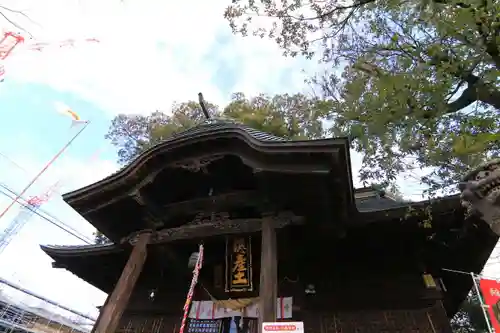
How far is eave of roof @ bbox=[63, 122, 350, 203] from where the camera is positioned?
6.00 metres

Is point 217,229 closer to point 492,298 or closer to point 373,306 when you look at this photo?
point 373,306

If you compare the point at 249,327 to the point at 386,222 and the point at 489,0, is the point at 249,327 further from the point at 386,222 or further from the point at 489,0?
the point at 489,0

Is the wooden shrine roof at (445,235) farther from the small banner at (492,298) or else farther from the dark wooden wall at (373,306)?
the small banner at (492,298)

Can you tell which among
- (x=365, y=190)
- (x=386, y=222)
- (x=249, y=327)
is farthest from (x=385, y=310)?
(x=365, y=190)

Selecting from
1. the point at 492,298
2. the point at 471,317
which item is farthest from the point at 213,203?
the point at 471,317

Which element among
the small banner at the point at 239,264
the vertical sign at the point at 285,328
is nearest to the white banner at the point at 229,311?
the small banner at the point at 239,264

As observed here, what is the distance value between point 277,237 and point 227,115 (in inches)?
395

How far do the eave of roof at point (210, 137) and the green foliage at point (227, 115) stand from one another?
8.68 m

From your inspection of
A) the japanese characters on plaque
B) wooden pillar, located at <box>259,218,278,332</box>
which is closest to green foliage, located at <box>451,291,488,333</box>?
the japanese characters on plaque

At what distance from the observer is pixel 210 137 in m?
6.90

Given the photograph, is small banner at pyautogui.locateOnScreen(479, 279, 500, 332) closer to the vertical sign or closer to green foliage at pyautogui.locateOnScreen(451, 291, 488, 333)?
the vertical sign

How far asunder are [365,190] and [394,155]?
188 inches

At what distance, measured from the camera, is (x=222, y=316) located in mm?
7848

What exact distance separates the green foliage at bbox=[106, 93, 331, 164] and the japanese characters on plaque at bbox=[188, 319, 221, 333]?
376 inches
